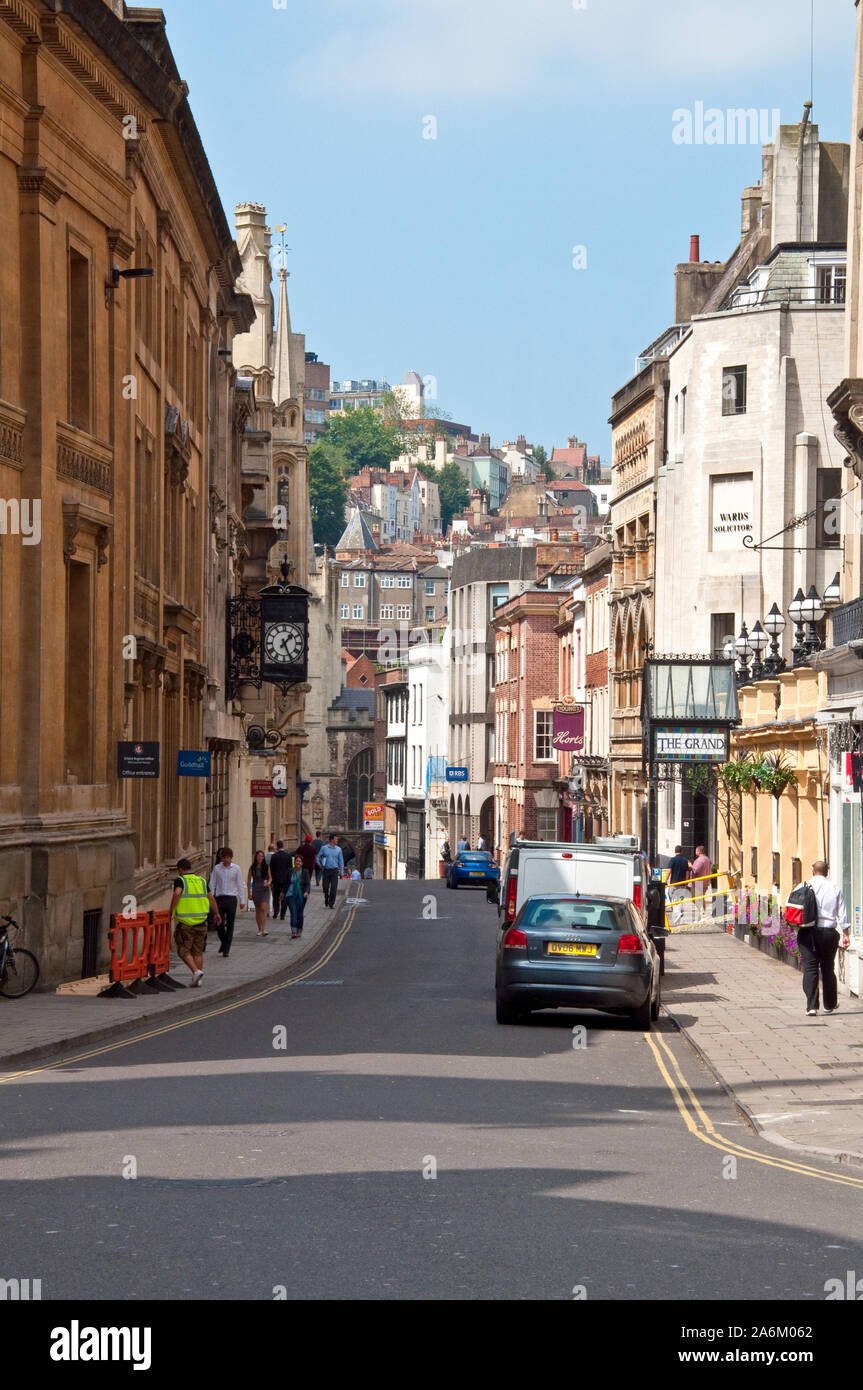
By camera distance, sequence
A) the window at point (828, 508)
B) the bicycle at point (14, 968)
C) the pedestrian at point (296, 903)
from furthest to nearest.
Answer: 1. the window at point (828, 508)
2. the pedestrian at point (296, 903)
3. the bicycle at point (14, 968)

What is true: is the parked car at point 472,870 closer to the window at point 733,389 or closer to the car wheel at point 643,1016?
the window at point 733,389

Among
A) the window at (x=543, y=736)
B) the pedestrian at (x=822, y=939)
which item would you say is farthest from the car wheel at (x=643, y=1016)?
the window at (x=543, y=736)

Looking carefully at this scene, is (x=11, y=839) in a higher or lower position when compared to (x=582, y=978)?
higher

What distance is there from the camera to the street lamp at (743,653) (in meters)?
38.3

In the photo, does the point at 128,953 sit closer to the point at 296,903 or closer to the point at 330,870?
the point at 296,903

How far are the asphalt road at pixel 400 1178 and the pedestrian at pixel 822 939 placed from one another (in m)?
3.09

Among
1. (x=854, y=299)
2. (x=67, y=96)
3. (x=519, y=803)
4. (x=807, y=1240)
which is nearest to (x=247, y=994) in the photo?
(x=67, y=96)

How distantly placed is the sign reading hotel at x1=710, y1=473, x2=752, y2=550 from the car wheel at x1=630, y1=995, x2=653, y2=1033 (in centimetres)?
3141

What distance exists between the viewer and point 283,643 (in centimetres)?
4469

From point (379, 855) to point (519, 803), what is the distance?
37.3 m

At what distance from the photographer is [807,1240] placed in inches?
371

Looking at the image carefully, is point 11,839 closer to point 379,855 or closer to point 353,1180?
point 353,1180

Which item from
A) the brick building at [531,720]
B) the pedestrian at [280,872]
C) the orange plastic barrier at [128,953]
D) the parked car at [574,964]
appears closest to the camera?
the parked car at [574,964]

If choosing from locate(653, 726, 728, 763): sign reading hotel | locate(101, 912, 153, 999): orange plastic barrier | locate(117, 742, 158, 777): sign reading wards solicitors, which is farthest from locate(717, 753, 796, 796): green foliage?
locate(101, 912, 153, 999): orange plastic barrier
